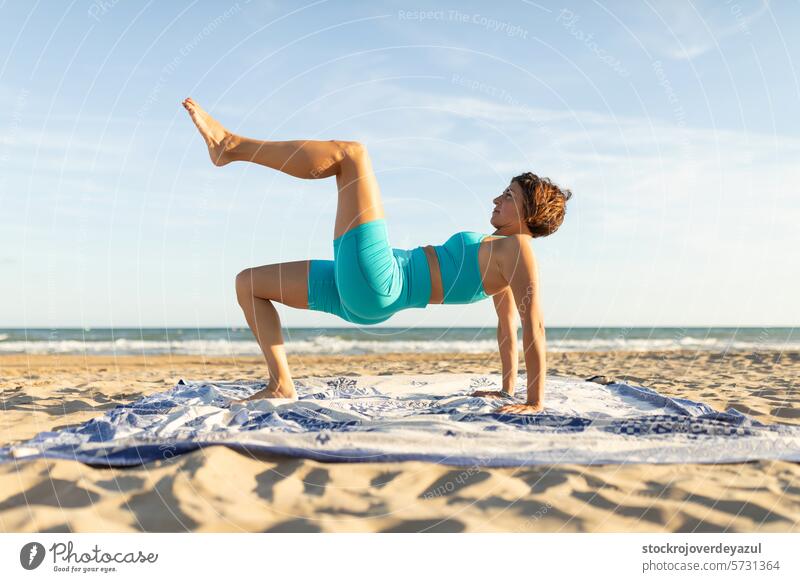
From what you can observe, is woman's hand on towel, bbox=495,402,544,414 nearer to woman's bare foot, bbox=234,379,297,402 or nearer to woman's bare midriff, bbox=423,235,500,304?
woman's bare midriff, bbox=423,235,500,304

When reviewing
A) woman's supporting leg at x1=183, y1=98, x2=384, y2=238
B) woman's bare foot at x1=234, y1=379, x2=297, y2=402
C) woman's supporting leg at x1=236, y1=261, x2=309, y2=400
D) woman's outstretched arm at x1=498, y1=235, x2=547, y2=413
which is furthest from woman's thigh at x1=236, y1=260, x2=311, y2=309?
woman's outstretched arm at x1=498, y1=235, x2=547, y2=413

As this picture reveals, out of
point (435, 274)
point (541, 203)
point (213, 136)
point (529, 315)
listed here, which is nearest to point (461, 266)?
point (435, 274)

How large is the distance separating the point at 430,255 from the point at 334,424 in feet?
Answer: 3.86

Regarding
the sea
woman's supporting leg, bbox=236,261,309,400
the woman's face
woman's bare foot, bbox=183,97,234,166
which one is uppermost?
woman's bare foot, bbox=183,97,234,166

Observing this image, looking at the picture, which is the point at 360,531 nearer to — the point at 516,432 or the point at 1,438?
the point at 516,432

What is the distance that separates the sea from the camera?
1894 centimetres

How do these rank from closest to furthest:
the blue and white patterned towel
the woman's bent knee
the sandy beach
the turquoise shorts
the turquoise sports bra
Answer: the sandy beach, the blue and white patterned towel, the turquoise shorts, the turquoise sports bra, the woman's bent knee

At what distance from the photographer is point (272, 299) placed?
12.3 feet

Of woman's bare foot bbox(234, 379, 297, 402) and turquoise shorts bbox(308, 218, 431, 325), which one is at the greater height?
turquoise shorts bbox(308, 218, 431, 325)

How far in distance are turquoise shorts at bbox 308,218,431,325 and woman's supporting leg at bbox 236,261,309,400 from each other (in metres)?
0.08

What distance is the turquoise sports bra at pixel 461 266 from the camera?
357cm

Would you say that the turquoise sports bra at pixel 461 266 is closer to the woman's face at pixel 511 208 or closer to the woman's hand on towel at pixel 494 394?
the woman's face at pixel 511 208

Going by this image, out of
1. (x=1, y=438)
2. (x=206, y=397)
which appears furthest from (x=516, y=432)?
(x=1, y=438)

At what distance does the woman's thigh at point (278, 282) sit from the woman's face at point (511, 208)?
121 centimetres
